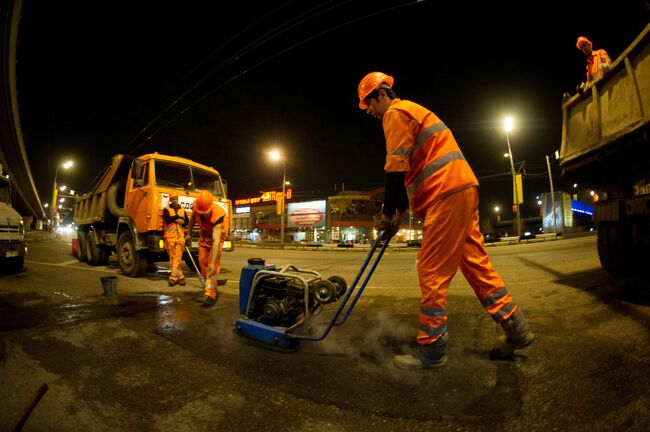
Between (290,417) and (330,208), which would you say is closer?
(290,417)

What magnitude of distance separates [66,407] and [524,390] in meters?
2.47

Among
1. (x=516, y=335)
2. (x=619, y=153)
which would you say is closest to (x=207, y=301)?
(x=516, y=335)

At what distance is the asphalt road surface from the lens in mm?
1537

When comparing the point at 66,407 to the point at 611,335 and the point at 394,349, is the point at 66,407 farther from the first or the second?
the point at 611,335

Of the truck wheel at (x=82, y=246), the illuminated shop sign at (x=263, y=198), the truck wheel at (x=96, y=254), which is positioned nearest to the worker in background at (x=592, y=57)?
the truck wheel at (x=96, y=254)

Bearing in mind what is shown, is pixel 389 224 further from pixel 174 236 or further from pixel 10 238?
pixel 10 238

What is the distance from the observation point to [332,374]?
6.81ft

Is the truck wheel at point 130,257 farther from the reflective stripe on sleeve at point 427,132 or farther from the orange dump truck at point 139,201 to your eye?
the reflective stripe on sleeve at point 427,132

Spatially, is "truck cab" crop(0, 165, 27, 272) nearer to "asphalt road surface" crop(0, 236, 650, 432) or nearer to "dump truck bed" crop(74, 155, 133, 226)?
"dump truck bed" crop(74, 155, 133, 226)

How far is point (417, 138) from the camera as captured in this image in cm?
220

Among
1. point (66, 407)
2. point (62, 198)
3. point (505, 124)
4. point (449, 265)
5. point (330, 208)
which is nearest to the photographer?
point (66, 407)

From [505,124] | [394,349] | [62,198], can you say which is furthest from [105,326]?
[505,124]

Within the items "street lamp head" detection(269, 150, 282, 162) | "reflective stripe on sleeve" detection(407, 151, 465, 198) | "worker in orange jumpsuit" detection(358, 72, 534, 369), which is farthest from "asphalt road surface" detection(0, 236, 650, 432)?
"street lamp head" detection(269, 150, 282, 162)

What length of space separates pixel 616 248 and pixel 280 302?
4246 millimetres
